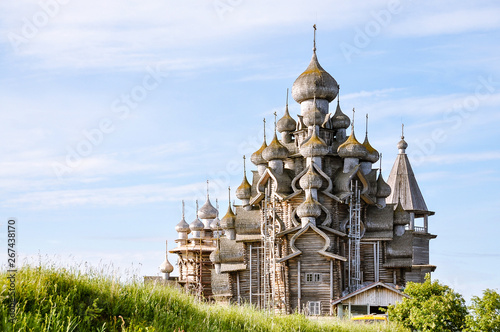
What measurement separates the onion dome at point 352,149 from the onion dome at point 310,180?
2.15 m

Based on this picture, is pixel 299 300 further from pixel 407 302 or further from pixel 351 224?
pixel 407 302

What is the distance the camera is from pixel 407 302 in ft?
75.1

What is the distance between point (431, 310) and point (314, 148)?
11.0 meters

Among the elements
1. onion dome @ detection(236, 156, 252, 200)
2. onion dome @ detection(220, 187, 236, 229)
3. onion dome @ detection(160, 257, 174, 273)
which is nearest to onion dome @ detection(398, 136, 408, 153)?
onion dome @ detection(236, 156, 252, 200)

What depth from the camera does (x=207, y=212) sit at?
1923 inches

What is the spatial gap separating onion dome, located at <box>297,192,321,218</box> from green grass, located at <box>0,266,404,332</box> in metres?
12.6

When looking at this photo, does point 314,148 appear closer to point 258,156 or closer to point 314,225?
point 314,225

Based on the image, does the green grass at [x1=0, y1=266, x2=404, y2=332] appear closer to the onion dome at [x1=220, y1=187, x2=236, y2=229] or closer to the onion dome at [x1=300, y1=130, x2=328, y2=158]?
the onion dome at [x1=300, y1=130, x2=328, y2=158]

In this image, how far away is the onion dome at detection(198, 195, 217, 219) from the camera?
4881cm

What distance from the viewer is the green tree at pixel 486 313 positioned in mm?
21094

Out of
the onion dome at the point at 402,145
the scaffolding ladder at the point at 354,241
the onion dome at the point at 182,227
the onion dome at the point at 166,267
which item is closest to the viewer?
the scaffolding ladder at the point at 354,241

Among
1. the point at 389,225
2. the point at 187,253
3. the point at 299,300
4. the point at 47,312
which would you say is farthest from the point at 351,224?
the point at 47,312

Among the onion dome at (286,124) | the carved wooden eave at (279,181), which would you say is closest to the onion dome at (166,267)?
the onion dome at (286,124)

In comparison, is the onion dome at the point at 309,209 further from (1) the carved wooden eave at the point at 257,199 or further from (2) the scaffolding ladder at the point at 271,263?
(1) the carved wooden eave at the point at 257,199
